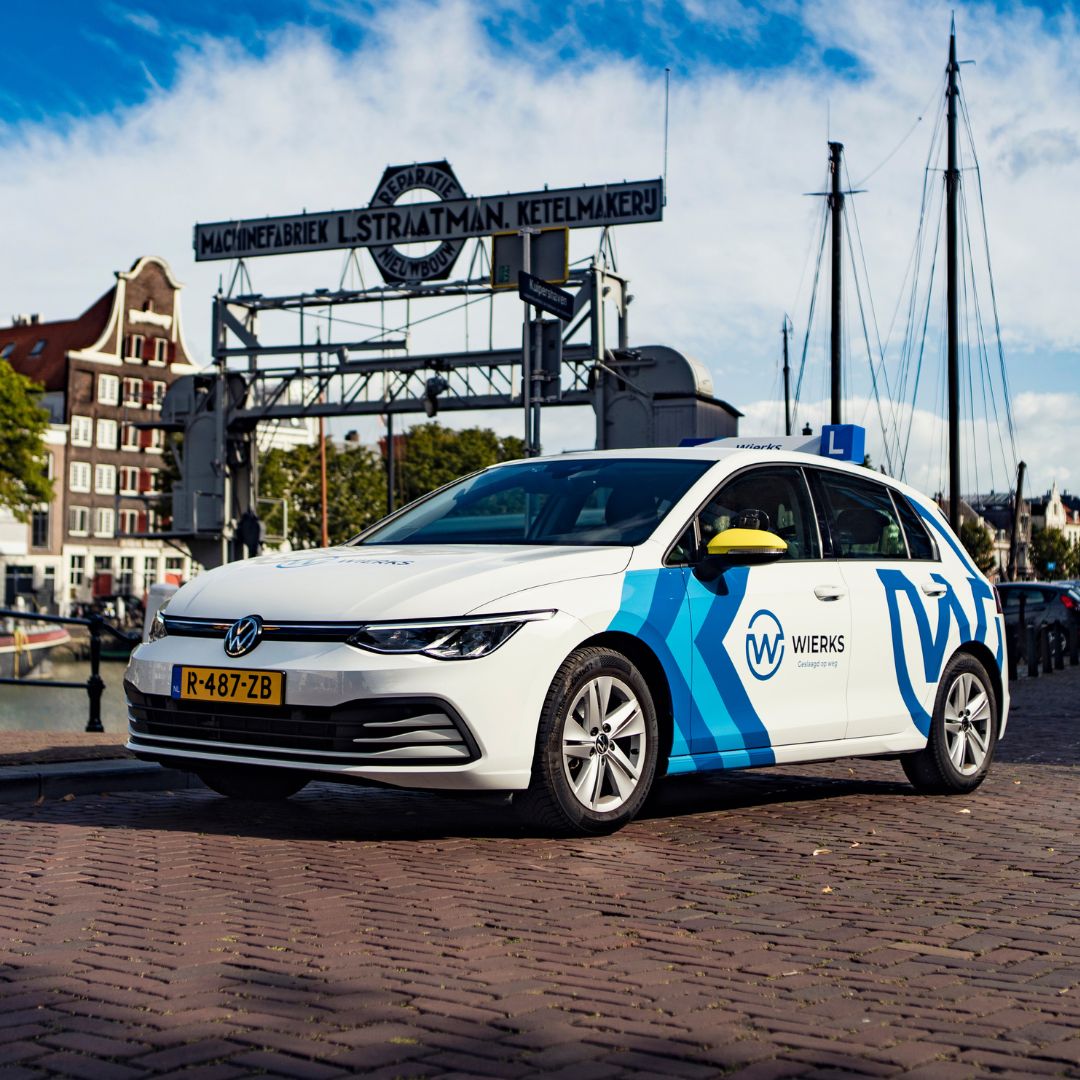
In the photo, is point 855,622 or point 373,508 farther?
point 373,508

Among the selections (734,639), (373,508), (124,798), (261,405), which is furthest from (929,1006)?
(373,508)

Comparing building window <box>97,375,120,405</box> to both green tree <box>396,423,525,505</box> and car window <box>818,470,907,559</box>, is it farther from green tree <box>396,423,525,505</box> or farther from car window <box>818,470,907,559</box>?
car window <box>818,470,907,559</box>

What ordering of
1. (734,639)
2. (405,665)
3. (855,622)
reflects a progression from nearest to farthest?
(405,665) → (734,639) → (855,622)

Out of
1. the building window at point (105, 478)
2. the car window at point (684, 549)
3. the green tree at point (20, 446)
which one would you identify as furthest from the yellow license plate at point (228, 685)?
the building window at point (105, 478)

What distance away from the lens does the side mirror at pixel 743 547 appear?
7.39 metres

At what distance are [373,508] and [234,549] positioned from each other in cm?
3330

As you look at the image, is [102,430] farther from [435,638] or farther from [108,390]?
[435,638]

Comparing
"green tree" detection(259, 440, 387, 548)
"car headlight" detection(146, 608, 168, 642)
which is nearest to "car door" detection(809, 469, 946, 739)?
"car headlight" detection(146, 608, 168, 642)

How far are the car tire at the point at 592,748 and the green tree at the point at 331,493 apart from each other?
223 feet

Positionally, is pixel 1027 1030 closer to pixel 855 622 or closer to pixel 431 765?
pixel 431 765

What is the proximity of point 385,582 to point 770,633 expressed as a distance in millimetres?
1888

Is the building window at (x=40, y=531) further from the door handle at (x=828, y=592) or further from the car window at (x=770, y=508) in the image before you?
the door handle at (x=828, y=592)

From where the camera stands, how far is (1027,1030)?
402 centimetres

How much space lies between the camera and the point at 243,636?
6738 mm
